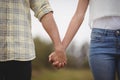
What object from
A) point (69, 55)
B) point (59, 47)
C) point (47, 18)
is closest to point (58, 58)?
point (59, 47)

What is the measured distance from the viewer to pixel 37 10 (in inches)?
63.3

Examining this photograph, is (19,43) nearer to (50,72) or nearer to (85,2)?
(85,2)

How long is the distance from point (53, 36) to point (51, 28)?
4 cm

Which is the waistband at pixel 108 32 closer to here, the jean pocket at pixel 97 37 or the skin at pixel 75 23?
the jean pocket at pixel 97 37

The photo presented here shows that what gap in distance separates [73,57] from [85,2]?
3.82 m

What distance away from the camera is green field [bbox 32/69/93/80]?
5.49 m

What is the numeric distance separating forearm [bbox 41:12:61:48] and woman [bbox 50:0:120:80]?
0.29ft

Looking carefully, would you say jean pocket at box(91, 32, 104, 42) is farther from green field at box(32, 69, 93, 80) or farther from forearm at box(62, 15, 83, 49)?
green field at box(32, 69, 93, 80)

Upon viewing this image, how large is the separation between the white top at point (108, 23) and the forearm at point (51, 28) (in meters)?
0.19

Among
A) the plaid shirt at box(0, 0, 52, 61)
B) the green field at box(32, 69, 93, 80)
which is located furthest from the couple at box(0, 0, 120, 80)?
the green field at box(32, 69, 93, 80)

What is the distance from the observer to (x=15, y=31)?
147 centimetres

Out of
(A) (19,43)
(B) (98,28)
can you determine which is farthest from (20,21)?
(B) (98,28)

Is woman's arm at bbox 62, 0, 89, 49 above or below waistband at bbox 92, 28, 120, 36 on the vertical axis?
above

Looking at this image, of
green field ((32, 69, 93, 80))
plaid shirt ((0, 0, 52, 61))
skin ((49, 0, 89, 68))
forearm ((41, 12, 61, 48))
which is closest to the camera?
plaid shirt ((0, 0, 52, 61))
